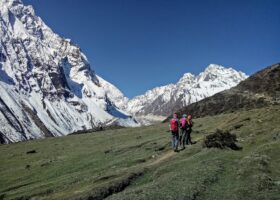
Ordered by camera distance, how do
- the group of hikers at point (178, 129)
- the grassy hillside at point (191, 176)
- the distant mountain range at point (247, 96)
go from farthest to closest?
the distant mountain range at point (247, 96) < the group of hikers at point (178, 129) < the grassy hillside at point (191, 176)

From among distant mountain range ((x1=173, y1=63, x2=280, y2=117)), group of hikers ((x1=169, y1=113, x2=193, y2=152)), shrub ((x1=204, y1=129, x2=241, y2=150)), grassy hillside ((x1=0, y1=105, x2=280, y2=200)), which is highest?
distant mountain range ((x1=173, y1=63, x2=280, y2=117))

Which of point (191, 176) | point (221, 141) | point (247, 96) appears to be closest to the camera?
point (191, 176)

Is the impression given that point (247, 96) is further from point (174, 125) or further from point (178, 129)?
point (174, 125)

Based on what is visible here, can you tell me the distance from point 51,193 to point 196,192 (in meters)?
14.1

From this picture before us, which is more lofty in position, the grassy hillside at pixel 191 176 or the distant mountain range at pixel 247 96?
the distant mountain range at pixel 247 96

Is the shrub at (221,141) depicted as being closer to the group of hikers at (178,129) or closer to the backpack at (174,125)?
the group of hikers at (178,129)

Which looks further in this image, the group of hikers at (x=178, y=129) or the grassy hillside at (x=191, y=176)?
the group of hikers at (x=178, y=129)

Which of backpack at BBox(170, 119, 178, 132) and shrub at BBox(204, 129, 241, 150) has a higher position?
backpack at BBox(170, 119, 178, 132)

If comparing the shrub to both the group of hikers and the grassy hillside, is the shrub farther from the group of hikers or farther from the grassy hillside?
the group of hikers

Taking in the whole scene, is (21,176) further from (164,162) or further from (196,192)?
(196,192)

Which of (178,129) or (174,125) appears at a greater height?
(174,125)

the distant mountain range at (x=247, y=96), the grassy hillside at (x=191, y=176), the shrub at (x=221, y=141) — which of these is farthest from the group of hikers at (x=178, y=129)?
the distant mountain range at (x=247, y=96)

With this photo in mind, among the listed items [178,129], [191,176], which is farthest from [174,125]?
[191,176]

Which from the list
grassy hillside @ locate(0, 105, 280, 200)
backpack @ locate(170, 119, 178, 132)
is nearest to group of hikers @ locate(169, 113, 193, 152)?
backpack @ locate(170, 119, 178, 132)
